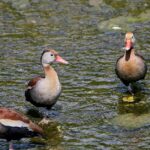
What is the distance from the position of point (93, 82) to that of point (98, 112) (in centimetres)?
183

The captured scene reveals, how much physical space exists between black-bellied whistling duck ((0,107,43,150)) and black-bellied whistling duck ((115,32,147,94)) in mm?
3603

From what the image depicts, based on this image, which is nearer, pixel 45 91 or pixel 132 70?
pixel 45 91

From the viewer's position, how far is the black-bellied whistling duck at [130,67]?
14.1m

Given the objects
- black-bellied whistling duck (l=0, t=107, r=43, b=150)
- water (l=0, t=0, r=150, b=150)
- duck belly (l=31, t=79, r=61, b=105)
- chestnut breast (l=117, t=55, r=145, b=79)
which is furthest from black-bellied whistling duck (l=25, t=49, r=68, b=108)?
chestnut breast (l=117, t=55, r=145, b=79)

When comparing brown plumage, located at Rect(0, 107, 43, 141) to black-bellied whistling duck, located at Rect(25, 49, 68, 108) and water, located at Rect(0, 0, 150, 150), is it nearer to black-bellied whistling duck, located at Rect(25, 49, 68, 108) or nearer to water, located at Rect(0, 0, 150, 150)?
water, located at Rect(0, 0, 150, 150)

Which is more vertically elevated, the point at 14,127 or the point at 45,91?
the point at 45,91

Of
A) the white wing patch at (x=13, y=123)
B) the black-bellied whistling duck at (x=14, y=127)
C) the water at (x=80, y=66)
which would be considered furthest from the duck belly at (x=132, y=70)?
the white wing patch at (x=13, y=123)

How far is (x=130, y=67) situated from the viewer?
1408 cm

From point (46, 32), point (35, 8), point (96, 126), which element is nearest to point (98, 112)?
point (96, 126)

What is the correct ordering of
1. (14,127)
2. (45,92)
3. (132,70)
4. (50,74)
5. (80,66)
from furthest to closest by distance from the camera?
(80,66) → (132,70) → (50,74) → (45,92) → (14,127)

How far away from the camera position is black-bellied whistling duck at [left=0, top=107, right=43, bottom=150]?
10.9m

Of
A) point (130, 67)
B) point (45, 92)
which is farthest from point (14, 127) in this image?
point (130, 67)

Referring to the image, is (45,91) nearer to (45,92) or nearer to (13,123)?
(45,92)

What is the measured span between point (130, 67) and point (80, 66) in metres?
2.17
